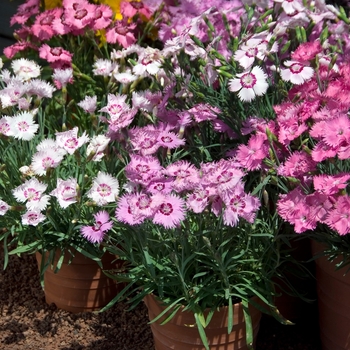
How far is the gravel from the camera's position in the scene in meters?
1.88

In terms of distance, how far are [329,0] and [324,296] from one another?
4.19 ft

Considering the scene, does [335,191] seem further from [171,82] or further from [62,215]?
[62,215]

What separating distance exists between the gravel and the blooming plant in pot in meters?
0.22

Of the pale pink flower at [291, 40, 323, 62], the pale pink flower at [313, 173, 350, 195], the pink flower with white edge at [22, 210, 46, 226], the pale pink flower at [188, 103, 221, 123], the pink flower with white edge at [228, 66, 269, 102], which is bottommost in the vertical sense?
the pink flower with white edge at [22, 210, 46, 226]

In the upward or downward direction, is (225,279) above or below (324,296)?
above

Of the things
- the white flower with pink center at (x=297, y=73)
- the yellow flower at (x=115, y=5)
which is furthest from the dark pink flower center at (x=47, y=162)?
the yellow flower at (x=115, y=5)

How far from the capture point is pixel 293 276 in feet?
6.17

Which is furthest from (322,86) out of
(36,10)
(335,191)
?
(36,10)

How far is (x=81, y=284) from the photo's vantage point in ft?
6.48

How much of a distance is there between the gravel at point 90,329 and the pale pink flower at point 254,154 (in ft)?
2.23

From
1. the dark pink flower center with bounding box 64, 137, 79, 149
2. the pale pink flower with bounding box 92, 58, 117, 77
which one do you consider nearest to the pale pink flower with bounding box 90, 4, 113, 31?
the pale pink flower with bounding box 92, 58, 117, 77

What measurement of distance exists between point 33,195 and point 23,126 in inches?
9.6

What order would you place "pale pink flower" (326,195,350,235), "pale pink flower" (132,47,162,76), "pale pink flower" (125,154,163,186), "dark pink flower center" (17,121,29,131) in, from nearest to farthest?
"pale pink flower" (326,195,350,235), "pale pink flower" (125,154,163,186), "dark pink flower center" (17,121,29,131), "pale pink flower" (132,47,162,76)

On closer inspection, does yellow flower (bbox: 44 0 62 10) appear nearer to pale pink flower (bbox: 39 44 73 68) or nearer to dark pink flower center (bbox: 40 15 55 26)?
dark pink flower center (bbox: 40 15 55 26)
